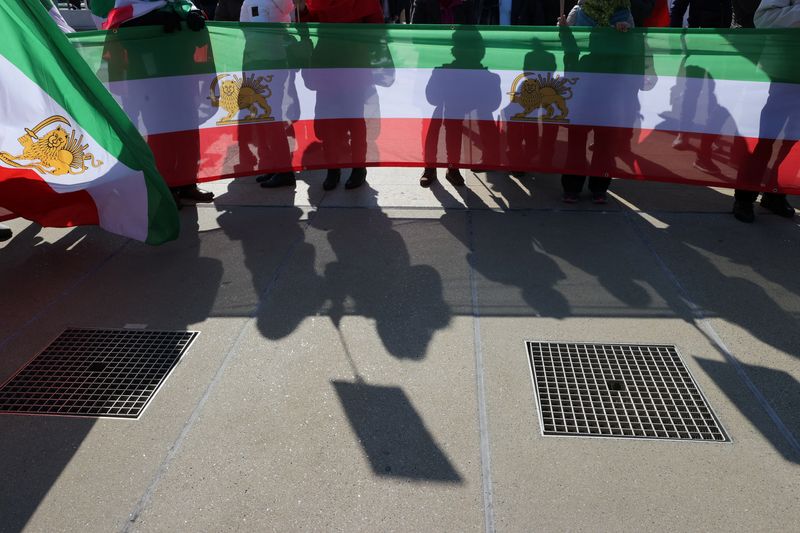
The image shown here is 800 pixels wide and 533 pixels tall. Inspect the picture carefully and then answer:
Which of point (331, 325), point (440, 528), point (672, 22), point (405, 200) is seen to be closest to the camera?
point (440, 528)

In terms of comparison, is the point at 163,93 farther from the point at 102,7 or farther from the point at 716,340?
the point at 716,340

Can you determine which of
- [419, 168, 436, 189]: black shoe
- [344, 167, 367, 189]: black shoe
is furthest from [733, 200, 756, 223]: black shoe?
[344, 167, 367, 189]: black shoe

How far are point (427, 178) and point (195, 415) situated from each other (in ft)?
12.4

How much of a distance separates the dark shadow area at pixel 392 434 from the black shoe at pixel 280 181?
336 centimetres

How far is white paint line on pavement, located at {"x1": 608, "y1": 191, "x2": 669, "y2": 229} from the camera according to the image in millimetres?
5289

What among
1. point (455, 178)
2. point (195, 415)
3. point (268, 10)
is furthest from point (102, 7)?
point (195, 415)

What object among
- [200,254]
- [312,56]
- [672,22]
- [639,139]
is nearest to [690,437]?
[639,139]

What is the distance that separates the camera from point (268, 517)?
256 centimetres

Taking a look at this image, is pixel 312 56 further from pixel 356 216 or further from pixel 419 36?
pixel 356 216

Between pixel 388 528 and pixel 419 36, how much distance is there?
4.24 m

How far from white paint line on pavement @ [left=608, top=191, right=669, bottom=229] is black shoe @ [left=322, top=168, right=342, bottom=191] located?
106 inches

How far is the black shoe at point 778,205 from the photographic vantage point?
543 cm

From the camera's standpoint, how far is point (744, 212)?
538 cm

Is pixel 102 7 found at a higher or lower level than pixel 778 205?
higher
